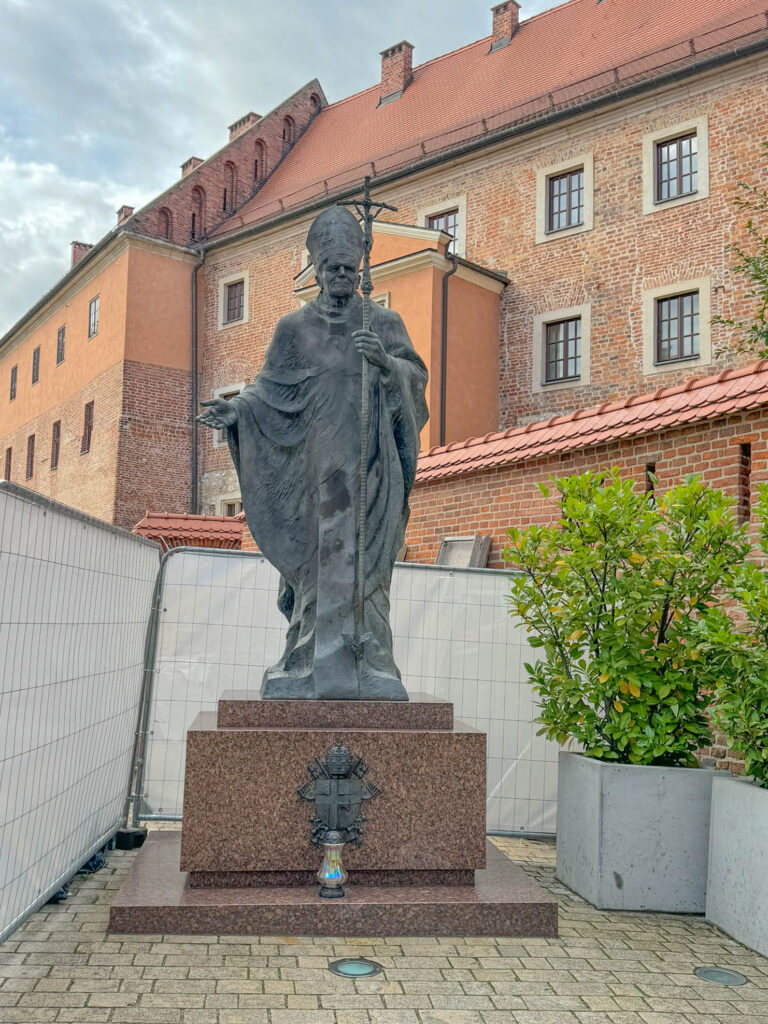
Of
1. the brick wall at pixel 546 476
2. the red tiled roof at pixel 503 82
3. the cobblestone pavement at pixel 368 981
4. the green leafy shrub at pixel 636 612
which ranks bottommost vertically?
the cobblestone pavement at pixel 368 981

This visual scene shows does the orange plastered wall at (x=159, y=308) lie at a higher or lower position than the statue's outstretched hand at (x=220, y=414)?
higher

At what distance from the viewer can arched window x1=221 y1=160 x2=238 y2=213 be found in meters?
30.2

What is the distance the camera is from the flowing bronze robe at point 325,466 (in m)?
5.01

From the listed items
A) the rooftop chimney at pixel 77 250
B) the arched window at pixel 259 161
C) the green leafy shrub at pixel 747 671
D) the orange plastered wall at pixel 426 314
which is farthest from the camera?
the rooftop chimney at pixel 77 250

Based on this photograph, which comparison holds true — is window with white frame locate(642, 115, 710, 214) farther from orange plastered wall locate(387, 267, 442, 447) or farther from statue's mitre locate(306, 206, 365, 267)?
statue's mitre locate(306, 206, 365, 267)

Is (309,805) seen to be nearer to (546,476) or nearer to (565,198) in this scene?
(546,476)

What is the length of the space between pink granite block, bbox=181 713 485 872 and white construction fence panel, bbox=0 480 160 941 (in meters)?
0.65

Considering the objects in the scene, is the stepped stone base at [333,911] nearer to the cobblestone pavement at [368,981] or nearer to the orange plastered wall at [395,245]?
the cobblestone pavement at [368,981]

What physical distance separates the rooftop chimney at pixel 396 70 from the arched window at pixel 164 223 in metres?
6.70

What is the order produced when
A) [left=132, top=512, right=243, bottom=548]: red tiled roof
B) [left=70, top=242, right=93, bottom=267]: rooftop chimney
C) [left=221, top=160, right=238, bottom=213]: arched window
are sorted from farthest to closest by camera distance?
[left=70, top=242, right=93, bottom=267]: rooftop chimney → [left=221, top=160, right=238, bottom=213]: arched window → [left=132, top=512, right=243, bottom=548]: red tiled roof

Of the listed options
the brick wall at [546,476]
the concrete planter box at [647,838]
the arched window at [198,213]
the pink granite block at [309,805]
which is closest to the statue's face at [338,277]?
the pink granite block at [309,805]

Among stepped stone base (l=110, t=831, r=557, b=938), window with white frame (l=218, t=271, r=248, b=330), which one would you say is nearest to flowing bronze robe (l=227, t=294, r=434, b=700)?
stepped stone base (l=110, t=831, r=557, b=938)

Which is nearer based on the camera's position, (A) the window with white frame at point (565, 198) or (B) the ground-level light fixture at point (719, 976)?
(B) the ground-level light fixture at point (719, 976)

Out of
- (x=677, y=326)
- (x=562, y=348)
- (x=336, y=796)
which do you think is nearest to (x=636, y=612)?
(x=336, y=796)
